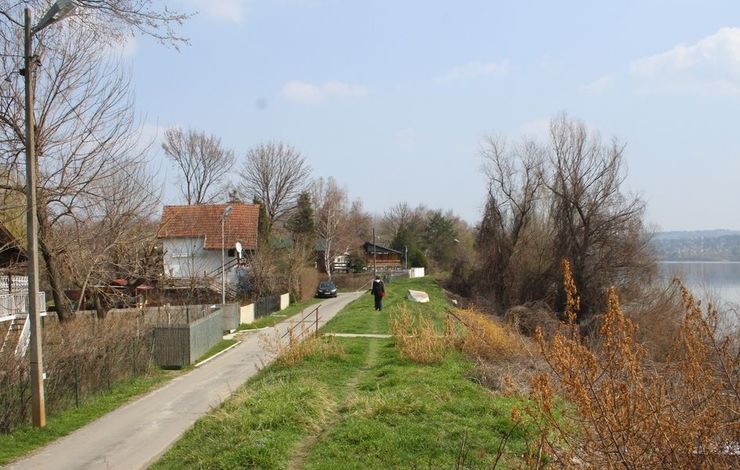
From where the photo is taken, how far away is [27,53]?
1179 centimetres

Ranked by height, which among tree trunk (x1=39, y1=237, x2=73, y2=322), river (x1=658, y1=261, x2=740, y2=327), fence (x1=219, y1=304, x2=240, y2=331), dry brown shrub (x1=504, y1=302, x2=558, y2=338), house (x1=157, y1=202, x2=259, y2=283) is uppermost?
house (x1=157, y1=202, x2=259, y2=283)

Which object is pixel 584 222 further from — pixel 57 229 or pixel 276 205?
pixel 276 205

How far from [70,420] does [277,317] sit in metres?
22.6

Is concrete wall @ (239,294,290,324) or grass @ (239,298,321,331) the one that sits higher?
concrete wall @ (239,294,290,324)

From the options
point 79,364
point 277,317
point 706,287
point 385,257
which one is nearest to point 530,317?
point 706,287

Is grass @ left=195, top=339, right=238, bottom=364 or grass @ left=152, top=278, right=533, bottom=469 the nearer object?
grass @ left=152, top=278, right=533, bottom=469

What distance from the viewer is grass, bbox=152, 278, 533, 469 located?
8266 mm

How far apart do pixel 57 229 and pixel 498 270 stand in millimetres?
28716

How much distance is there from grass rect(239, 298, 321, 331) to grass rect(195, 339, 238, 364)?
4.32m

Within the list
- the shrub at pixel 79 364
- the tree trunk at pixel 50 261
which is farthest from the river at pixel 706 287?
the tree trunk at pixel 50 261

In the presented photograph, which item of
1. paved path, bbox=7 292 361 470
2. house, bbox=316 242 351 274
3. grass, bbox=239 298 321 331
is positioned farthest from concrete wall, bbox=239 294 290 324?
house, bbox=316 242 351 274

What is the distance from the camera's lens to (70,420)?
42.0 feet

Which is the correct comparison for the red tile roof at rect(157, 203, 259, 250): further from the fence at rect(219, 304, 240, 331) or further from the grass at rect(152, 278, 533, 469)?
the grass at rect(152, 278, 533, 469)

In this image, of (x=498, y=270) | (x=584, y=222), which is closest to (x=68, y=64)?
(x=584, y=222)
